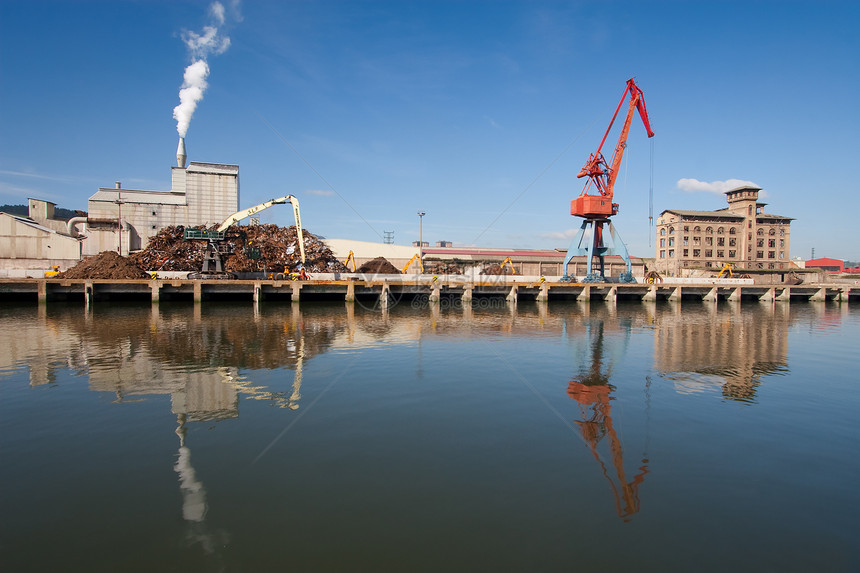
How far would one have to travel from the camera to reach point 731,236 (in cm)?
9744

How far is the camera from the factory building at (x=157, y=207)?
48.6m

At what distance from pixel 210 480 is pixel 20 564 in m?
2.12

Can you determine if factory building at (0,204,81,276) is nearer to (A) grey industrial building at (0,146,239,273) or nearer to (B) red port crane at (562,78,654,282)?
(A) grey industrial building at (0,146,239,273)

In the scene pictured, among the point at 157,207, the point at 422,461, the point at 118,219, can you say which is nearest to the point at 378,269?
the point at 157,207

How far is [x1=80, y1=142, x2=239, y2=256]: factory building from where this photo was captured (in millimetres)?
48562

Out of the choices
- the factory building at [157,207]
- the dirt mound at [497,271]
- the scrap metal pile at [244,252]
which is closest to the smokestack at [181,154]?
the factory building at [157,207]

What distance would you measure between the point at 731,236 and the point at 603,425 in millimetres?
108115

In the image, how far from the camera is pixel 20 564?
4.86 meters

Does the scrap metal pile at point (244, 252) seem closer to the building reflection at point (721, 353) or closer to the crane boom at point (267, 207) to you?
the crane boom at point (267, 207)

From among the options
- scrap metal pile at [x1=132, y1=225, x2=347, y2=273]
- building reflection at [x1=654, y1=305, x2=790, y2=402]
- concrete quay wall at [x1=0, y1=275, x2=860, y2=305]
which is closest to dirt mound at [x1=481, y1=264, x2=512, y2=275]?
concrete quay wall at [x1=0, y1=275, x2=860, y2=305]

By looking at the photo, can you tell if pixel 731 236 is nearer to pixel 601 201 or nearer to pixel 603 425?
pixel 601 201

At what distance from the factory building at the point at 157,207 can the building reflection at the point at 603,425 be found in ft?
161

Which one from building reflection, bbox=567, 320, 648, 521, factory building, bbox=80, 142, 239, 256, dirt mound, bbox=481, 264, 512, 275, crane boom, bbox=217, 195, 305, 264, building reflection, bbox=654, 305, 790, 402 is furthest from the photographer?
dirt mound, bbox=481, 264, 512, 275

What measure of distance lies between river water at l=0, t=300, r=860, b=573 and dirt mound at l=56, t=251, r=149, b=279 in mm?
21586
